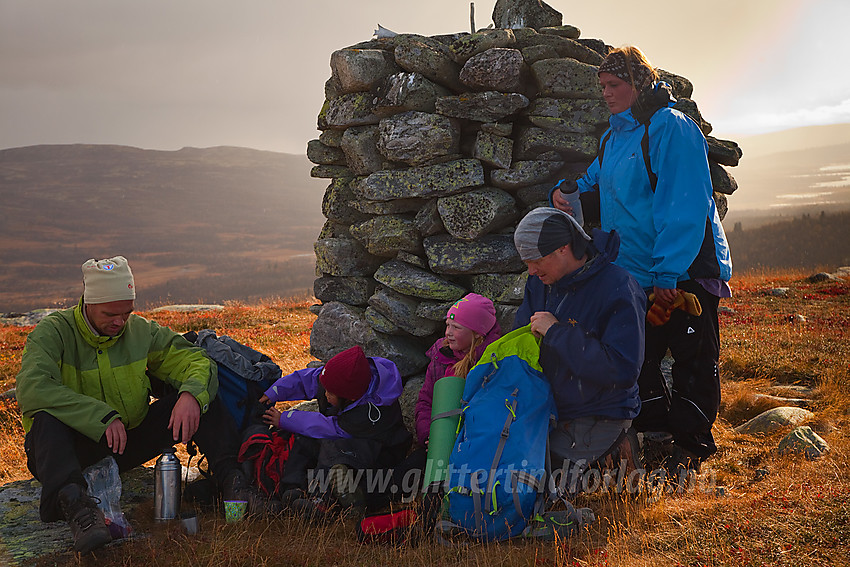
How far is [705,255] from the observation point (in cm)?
541

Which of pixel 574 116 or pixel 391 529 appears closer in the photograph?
pixel 391 529

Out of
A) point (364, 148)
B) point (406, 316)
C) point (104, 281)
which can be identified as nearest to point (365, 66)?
point (364, 148)

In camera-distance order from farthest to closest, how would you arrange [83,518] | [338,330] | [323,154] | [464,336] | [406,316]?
[323,154] < [338,330] < [406,316] < [464,336] < [83,518]

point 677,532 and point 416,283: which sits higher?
point 416,283

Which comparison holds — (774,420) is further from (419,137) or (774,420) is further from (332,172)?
(332,172)

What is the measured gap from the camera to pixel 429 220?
734 cm

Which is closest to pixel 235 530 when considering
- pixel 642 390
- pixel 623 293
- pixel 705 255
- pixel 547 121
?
pixel 623 293

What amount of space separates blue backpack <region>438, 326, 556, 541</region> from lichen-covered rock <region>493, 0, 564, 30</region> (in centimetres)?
468

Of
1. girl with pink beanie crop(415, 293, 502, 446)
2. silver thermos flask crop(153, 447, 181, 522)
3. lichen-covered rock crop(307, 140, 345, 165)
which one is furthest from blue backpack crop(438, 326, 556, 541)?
lichen-covered rock crop(307, 140, 345, 165)

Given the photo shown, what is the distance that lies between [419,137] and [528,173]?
1301 mm

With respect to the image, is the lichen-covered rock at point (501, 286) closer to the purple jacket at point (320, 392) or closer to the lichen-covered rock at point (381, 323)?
the lichen-covered rock at point (381, 323)

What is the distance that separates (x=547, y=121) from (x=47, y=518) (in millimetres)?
5853

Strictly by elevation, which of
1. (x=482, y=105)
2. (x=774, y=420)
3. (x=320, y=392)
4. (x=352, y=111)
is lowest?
(x=774, y=420)

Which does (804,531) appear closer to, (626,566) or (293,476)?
(626,566)
